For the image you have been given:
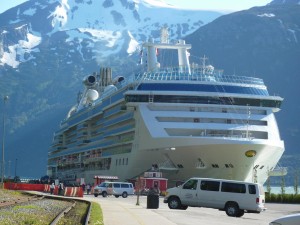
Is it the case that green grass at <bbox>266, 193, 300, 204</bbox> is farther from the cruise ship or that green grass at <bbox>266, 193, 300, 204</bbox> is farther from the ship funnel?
the ship funnel

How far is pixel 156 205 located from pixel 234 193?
A: 522 cm

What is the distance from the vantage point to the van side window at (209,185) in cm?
3425

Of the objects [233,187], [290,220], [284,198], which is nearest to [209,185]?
[233,187]

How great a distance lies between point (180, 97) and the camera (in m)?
71.5

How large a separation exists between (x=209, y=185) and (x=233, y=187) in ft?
4.54

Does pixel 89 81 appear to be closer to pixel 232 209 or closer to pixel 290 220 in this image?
pixel 232 209

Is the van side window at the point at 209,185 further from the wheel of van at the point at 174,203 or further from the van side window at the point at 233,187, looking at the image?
the wheel of van at the point at 174,203

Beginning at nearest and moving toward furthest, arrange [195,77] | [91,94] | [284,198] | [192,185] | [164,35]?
1. [192,185]
2. [284,198]
3. [195,77]
4. [164,35]
5. [91,94]

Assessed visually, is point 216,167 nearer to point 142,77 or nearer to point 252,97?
point 252,97

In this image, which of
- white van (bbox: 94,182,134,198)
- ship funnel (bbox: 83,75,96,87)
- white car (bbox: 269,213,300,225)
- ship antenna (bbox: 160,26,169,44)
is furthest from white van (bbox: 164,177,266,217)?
ship funnel (bbox: 83,75,96,87)

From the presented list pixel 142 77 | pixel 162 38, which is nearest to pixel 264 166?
pixel 142 77

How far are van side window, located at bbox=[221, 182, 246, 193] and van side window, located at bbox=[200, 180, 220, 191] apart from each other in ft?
1.10

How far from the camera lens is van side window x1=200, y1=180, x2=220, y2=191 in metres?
34.2

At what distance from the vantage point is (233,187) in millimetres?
33906
